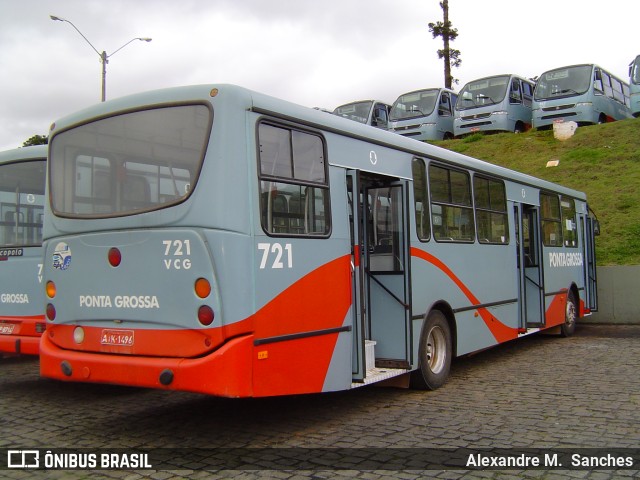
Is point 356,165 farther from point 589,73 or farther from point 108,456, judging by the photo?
point 589,73

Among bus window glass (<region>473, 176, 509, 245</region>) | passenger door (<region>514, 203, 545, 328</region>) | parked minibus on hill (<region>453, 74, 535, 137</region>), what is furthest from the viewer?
parked minibus on hill (<region>453, 74, 535, 137</region>)

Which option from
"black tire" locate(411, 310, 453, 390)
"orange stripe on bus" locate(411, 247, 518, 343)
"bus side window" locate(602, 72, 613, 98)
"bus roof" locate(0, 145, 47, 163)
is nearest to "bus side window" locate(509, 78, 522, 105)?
"bus side window" locate(602, 72, 613, 98)

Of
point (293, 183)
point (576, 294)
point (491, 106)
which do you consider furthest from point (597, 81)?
point (293, 183)

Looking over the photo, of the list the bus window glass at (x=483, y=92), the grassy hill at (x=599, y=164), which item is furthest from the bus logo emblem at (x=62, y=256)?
the bus window glass at (x=483, y=92)

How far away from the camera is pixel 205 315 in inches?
209

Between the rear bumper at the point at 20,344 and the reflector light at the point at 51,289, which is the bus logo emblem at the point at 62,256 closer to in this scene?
the reflector light at the point at 51,289

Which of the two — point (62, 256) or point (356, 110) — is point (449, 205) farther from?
point (356, 110)

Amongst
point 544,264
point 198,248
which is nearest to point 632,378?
point 544,264

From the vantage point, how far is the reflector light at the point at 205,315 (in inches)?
208

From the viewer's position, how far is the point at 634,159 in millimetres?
19938

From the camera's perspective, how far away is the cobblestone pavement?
550cm

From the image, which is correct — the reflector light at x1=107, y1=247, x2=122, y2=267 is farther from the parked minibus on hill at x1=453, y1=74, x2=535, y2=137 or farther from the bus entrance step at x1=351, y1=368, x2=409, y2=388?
the parked minibus on hill at x1=453, y1=74, x2=535, y2=137

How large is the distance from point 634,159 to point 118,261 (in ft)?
59.3

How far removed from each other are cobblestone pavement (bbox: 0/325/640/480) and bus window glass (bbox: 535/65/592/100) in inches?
644
